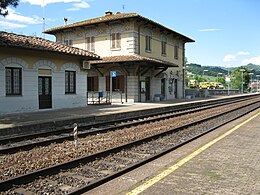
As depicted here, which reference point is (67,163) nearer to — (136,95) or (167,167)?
(167,167)

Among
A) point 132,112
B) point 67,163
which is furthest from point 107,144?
point 132,112

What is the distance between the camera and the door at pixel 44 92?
1825 cm

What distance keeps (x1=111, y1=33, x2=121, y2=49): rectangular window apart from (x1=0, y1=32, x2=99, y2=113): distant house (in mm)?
7586

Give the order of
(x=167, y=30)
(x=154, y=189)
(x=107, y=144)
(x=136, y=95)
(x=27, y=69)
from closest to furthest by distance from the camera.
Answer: (x=154, y=189), (x=107, y=144), (x=27, y=69), (x=136, y=95), (x=167, y=30)

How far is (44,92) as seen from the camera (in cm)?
1850

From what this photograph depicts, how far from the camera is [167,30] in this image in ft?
104

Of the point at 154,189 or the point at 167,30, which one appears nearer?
the point at 154,189

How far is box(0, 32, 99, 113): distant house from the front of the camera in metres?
16.1

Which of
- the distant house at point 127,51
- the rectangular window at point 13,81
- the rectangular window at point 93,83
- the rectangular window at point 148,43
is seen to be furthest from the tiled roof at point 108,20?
the rectangular window at point 13,81

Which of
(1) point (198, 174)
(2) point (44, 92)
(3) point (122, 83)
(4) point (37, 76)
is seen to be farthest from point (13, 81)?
(1) point (198, 174)

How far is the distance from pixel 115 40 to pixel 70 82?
960cm

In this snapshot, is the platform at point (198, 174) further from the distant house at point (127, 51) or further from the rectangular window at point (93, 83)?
the rectangular window at point (93, 83)

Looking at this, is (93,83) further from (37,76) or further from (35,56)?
(35,56)

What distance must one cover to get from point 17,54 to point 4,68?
1158mm
